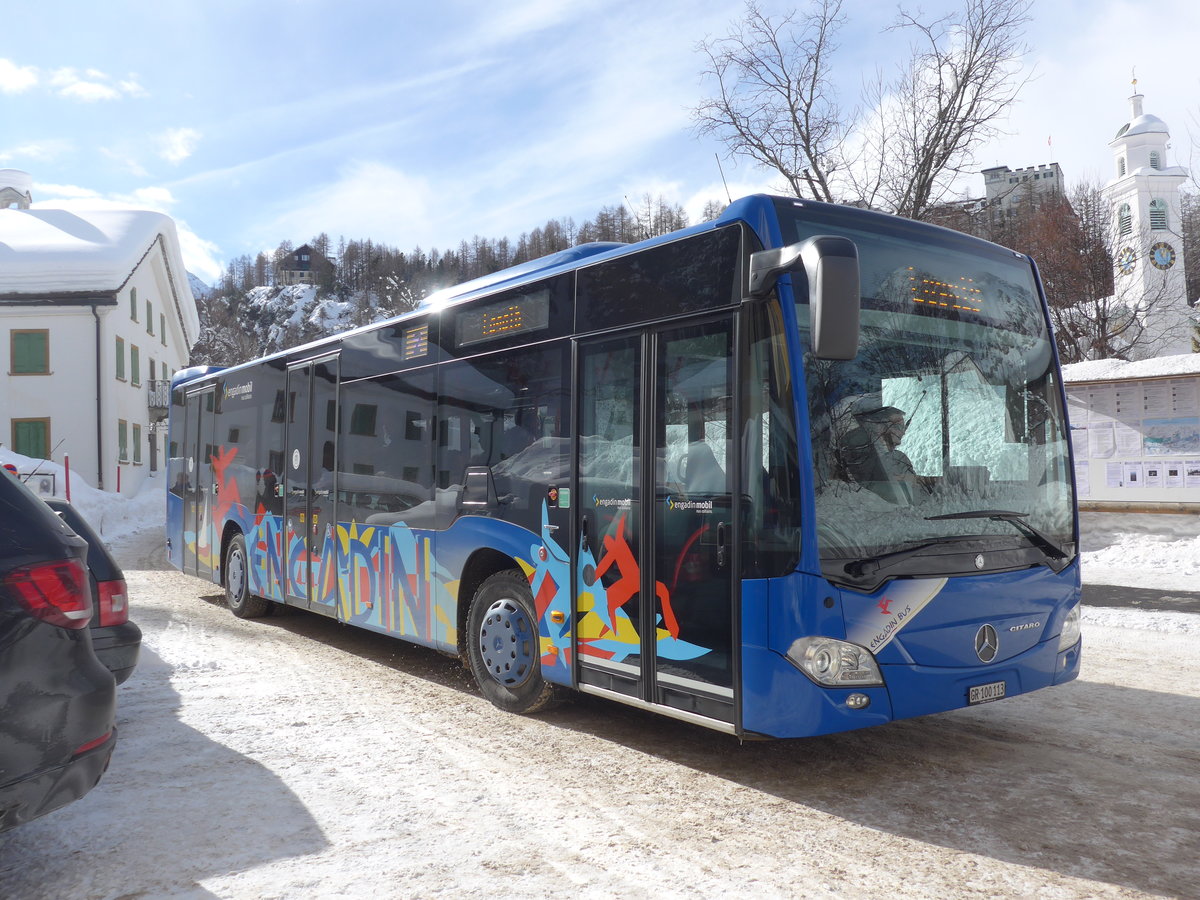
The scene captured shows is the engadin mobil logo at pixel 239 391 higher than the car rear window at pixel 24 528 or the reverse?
higher

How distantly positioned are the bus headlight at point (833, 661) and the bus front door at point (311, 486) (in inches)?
209

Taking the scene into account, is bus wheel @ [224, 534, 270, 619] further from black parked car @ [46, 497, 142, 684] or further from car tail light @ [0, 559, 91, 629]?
car tail light @ [0, 559, 91, 629]

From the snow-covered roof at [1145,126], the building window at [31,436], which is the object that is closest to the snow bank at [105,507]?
the building window at [31,436]

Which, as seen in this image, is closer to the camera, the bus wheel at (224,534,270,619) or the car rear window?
the car rear window

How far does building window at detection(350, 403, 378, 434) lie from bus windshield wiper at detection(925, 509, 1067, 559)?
4.89m

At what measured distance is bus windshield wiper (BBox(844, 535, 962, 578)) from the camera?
4.47 meters

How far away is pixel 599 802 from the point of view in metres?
4.61

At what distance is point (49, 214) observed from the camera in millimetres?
39375

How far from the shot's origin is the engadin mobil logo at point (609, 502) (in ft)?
17.5

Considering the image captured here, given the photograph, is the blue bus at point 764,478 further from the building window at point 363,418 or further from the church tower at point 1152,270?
the church tower at point 1152,270

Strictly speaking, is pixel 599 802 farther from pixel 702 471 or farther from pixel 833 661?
pixel 702 471

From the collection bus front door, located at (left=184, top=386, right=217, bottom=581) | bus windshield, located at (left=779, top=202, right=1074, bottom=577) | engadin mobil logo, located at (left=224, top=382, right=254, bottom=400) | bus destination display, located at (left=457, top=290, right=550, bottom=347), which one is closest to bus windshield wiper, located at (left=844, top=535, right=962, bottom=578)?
bus windshield, located at (left=779, top=202, right=1074, bottom=577)

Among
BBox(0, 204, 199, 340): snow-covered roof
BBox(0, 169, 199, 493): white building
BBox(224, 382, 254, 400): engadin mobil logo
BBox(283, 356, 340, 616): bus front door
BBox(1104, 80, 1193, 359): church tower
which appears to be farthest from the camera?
BBox(0, 204, 199, 340): snow-covered roof

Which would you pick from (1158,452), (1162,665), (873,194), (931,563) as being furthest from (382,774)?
(873,194)
